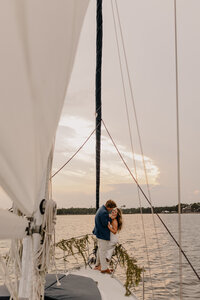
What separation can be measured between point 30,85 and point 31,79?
0.10 ft

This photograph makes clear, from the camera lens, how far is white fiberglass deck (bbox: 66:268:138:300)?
4.11 m

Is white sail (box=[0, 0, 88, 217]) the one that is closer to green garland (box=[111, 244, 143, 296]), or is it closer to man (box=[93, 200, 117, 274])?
green garland (box=[111, 244, 143, 296])

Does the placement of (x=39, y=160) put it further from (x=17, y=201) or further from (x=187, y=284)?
(x=187, y=284)

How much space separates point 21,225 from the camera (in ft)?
6.46

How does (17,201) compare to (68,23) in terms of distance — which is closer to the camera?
(68,23)

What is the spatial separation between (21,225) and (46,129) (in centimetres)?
67

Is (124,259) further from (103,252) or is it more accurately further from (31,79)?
(31,79)

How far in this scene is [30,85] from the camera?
60.2 inches

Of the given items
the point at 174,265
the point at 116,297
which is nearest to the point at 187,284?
the point at 174,265

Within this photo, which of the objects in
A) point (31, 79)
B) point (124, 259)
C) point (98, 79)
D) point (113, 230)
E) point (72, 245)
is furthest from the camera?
point (98, 79)

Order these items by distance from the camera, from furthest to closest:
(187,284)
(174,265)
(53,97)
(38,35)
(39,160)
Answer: (174,265)
(187,284)
(39,160)
(53,97)
(38,35)

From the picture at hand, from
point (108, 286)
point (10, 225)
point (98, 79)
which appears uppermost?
point (98, 79)

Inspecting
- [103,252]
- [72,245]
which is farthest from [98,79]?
[103,252]

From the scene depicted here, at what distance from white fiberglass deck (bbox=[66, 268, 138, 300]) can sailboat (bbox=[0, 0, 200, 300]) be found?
248 cm
